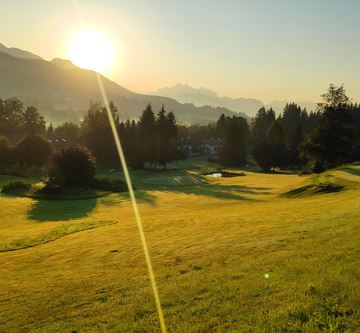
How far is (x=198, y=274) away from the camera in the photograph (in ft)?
50.3

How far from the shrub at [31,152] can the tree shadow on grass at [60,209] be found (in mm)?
50119

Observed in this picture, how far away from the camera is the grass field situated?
10797mm

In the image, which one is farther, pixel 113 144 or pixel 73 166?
pixel 113 144

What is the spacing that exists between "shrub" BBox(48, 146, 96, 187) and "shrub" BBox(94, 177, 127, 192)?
46.5 inches

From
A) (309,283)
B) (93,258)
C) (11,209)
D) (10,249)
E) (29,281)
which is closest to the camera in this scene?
(309,283)

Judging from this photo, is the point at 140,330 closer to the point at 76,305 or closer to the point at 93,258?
the point at 76,305

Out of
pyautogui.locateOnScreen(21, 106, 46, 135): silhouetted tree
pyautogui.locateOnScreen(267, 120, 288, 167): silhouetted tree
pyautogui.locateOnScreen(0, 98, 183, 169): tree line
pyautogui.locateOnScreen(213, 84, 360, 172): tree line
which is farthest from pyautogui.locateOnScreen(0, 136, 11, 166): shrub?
pyautogui.locateOnScreen(267, 120, 288, 167): silhouetted tree

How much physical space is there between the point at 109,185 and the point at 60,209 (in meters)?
18.0

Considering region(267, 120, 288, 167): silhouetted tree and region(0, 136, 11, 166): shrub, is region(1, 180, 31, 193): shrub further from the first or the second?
region(267, 120, 288, 167): silhouetted tree

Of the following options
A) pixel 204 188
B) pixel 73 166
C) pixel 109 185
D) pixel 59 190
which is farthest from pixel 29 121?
pixel 204 188

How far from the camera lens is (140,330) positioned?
1085 cm

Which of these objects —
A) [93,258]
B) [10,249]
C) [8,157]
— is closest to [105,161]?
[8,157]

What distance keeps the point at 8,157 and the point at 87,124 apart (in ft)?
90.1

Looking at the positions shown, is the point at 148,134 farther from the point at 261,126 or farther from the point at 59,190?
the point at 261,126
